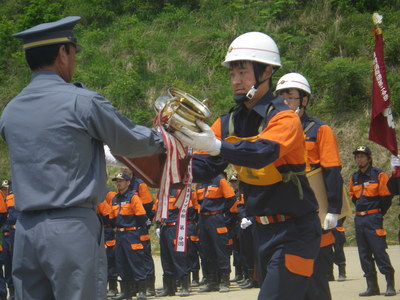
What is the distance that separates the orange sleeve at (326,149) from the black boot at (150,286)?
8017 millimetres

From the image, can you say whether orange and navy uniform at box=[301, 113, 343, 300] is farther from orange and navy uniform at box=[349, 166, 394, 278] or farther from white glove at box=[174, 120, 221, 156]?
orange and navy uniform at box=[349, 166, 394, 278]

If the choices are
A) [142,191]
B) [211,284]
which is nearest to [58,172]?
[142,191]

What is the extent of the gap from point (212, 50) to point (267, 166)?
25.0 m

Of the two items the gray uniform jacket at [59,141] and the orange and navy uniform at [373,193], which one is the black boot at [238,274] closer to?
the orange and navy uniform at [373,193]

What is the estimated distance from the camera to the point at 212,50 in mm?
30250

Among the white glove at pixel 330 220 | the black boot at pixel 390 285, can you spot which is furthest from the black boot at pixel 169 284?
the white glove at pixel 330 220

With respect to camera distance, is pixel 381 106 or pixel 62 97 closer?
pixel 62 97

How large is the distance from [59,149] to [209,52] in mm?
26387

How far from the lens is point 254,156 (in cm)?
528

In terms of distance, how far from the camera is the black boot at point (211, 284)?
15.4m

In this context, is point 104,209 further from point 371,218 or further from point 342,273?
point 371,218

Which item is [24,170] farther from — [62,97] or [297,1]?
[297,1]

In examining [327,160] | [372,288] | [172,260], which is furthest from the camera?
[172,260]

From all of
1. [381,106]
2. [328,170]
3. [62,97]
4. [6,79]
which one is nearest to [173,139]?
[62,97]
